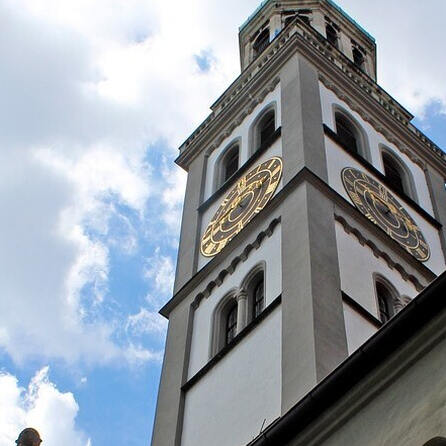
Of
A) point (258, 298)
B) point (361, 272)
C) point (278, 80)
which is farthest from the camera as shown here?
point (278, 80)

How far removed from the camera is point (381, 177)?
2894cm

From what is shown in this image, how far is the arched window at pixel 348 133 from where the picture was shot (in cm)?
3030

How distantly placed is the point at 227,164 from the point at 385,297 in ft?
29.4

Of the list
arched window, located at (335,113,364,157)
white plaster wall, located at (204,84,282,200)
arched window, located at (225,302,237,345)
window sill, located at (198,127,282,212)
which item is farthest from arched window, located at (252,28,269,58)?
arched window, located at (225,302,237,345)

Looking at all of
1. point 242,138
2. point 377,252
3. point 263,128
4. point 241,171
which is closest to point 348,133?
point 263,128

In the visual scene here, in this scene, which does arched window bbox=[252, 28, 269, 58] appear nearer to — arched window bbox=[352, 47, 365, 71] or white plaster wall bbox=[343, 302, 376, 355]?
arched window bbox=[352, 47, 365, 71]

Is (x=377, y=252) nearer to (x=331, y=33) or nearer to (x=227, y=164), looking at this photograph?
(x=227, y=164)

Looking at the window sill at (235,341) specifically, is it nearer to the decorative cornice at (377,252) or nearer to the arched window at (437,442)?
the decorative cornice at (377,252)

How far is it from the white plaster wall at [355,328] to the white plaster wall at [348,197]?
4418mm

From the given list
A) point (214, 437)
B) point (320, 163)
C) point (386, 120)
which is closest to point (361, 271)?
point (320, 163)

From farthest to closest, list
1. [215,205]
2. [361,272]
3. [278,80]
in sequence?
1. [278,80]
2. [215,205]
3. [361,272]

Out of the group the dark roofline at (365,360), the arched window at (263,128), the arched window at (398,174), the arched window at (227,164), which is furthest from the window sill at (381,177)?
the dark roofline at (365,360)

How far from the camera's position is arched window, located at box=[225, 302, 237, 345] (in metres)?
24.0

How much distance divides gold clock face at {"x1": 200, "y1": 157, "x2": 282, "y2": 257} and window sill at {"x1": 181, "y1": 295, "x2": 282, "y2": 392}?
3927mm
